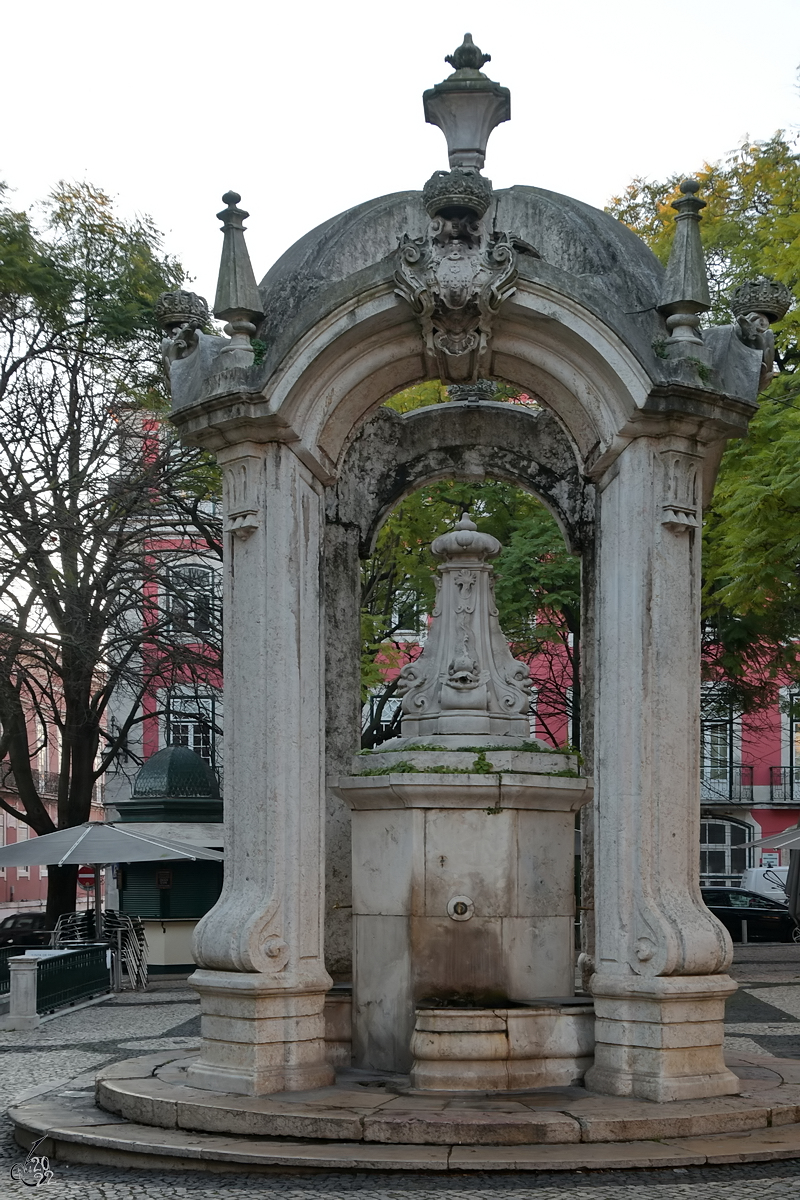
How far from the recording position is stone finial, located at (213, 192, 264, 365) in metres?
9.68

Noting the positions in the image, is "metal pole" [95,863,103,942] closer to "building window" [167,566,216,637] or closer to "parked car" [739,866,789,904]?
"building window" [167,566,216,637]

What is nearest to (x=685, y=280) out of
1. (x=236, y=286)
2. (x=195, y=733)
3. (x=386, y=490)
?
(x=236, y=286)

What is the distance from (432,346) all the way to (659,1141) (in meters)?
5.04

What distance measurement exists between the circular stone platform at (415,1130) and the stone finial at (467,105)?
606 centimetres

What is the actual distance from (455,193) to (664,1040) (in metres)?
5.19

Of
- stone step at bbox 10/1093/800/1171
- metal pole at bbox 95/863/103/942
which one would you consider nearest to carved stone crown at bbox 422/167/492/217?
stone step at bbox 10/1093/800/1171

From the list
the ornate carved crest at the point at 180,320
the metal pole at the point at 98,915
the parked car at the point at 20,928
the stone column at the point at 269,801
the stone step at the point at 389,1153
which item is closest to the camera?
the stone step at the point at 389,1153

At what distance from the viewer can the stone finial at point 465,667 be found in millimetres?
10430

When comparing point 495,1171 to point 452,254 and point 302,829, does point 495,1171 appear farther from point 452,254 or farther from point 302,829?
point 452,254

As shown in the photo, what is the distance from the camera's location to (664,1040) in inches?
339

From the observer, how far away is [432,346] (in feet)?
32.6

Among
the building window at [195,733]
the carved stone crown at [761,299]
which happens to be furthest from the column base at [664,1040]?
the building window at [195,733]

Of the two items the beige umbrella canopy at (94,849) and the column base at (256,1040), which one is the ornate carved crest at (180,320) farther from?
the beige umbrella canopy at (94,849)

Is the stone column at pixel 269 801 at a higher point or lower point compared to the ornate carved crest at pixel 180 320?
lower
